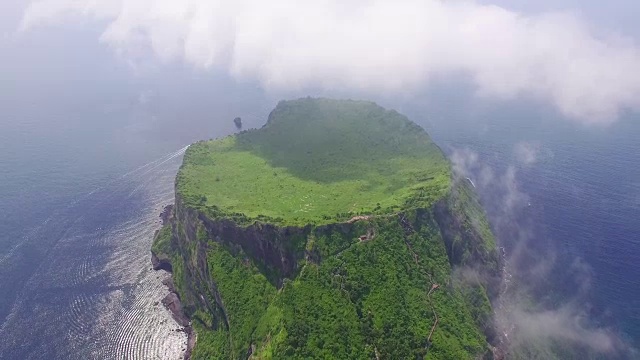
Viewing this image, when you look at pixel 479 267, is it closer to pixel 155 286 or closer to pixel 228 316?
pixel 228 316

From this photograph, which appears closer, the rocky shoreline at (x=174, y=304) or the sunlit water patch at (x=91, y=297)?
the sunlit water patch at (x=91, y=297)

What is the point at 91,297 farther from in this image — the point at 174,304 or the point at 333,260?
the point at 333,260

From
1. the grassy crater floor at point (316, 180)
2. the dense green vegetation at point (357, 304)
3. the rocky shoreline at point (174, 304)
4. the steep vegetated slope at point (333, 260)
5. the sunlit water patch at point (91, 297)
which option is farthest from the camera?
the grassy crater floor at point (316, 180)

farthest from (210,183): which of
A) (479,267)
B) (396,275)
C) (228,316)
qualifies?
(479,267)

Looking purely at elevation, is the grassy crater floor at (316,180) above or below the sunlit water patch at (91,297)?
above

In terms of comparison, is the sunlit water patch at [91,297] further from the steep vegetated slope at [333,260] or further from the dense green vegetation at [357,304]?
the dense green vegetation at [357,304]

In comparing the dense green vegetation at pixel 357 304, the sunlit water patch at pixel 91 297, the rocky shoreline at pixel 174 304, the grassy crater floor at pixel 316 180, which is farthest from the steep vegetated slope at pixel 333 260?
the sunlit water patch at pixel 91 297

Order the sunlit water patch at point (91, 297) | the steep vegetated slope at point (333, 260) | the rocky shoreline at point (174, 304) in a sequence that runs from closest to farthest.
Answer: the steep vegetated slope at point (333, 260) → the sunlit water patch at point (91, 297) → the rocky shoreline at point (174, 304)
